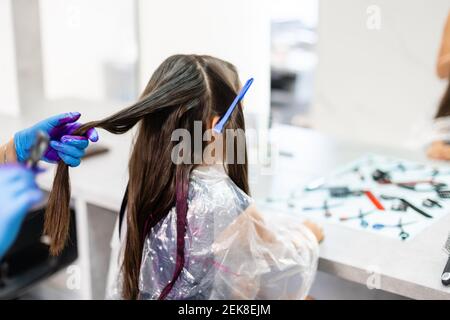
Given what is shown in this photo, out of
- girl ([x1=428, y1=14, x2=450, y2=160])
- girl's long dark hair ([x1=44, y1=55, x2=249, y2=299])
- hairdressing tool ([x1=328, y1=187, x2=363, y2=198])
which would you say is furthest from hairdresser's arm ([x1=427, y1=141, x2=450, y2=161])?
girl's long dark hair ([x1=44, y1=55, x2=249, y2=299])

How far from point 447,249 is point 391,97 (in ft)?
4.66

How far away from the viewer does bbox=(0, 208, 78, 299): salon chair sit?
71.9 inches

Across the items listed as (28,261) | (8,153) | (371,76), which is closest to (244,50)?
(8,153)

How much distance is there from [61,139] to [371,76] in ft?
6.04

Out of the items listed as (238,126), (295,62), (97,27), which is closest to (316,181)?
(238,126)

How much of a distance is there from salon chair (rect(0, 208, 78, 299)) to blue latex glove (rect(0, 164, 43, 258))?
1.15m

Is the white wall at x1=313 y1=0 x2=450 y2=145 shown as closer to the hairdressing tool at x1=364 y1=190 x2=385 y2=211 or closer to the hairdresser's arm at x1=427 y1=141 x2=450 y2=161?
the hairdresser's arm at x1=427 y1=141 x2=450 y2=161

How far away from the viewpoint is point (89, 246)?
157cm

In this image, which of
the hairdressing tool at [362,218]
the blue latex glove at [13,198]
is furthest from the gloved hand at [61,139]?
the hairdressing tool at [362,218]

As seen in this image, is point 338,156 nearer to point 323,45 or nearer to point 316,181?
point 316,181

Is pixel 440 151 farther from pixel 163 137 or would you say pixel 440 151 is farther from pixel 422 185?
pixel 163 137

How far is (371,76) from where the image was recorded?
243 cm

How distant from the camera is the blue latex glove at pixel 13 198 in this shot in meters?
0.63

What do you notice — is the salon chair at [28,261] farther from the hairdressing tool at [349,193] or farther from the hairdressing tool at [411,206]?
the hairdressing tool at [411,206]
